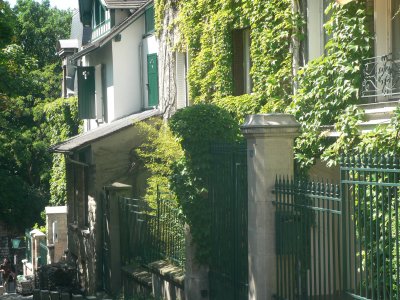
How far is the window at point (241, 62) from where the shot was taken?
1923 cm

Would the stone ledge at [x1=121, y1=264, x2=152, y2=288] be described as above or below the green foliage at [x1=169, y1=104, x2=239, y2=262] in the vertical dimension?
below

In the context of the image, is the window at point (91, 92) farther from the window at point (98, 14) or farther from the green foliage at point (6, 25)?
the green foliage at point (6, 25)

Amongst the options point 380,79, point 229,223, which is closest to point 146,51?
point 380,79

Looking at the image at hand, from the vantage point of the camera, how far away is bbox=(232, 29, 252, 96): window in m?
19.2

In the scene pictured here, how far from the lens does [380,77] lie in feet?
44.4

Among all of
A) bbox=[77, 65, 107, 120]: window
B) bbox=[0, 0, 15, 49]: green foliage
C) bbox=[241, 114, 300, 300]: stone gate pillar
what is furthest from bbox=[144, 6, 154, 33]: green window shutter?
bbox=[241, 114, 300, 300]: stone gate pillar

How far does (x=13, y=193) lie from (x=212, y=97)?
33.6 m

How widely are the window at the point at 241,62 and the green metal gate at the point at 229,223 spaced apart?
5.67 metres

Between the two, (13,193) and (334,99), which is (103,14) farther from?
(13,193)

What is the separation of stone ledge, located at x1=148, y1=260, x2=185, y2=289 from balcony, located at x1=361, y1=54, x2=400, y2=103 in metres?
4.09

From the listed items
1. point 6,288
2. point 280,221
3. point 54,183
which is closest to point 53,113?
point 54,183

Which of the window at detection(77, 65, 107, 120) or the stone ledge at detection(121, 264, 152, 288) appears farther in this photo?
the window at detection(77, 65, 107, 120)

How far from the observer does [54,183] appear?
40.8m

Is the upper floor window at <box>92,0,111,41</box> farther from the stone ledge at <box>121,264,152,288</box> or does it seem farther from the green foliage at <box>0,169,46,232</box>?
the green foliage at <box>0,169,46,232</box>
